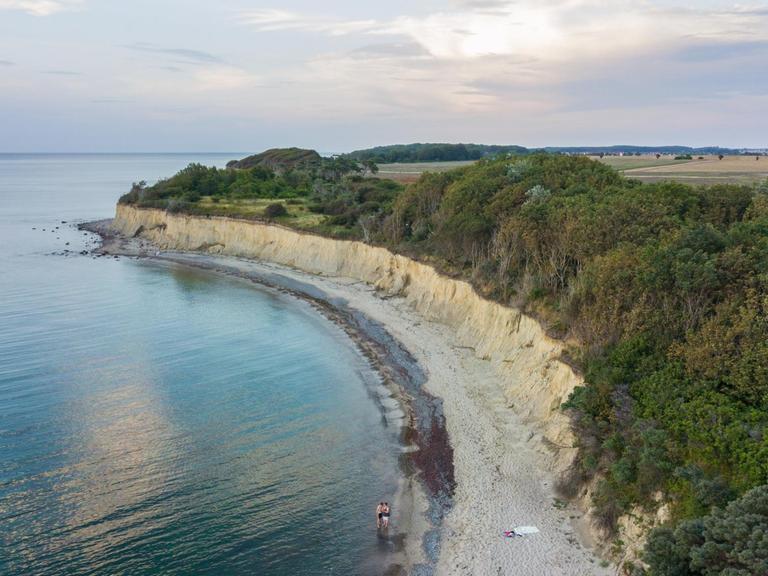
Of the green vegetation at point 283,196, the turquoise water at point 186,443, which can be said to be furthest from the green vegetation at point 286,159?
the turquoise water at point 186,443

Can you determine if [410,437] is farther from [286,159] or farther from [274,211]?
[286,159]

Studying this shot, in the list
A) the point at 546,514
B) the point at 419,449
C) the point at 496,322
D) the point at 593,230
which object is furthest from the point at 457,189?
the point at 546,514

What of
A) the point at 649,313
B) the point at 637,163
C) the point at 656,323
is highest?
the point at 637,163

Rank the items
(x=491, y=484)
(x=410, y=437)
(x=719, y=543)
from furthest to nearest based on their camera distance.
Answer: (x=410, y=437) → (x=491, y=484) → (x=719, y=543)

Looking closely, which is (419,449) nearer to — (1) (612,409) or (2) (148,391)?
(1) (612,409)

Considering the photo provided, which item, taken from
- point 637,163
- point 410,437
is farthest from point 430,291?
point 637,163

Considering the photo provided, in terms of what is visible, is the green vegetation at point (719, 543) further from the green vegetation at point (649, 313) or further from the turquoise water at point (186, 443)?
the turquoise water at point (186, 443)
